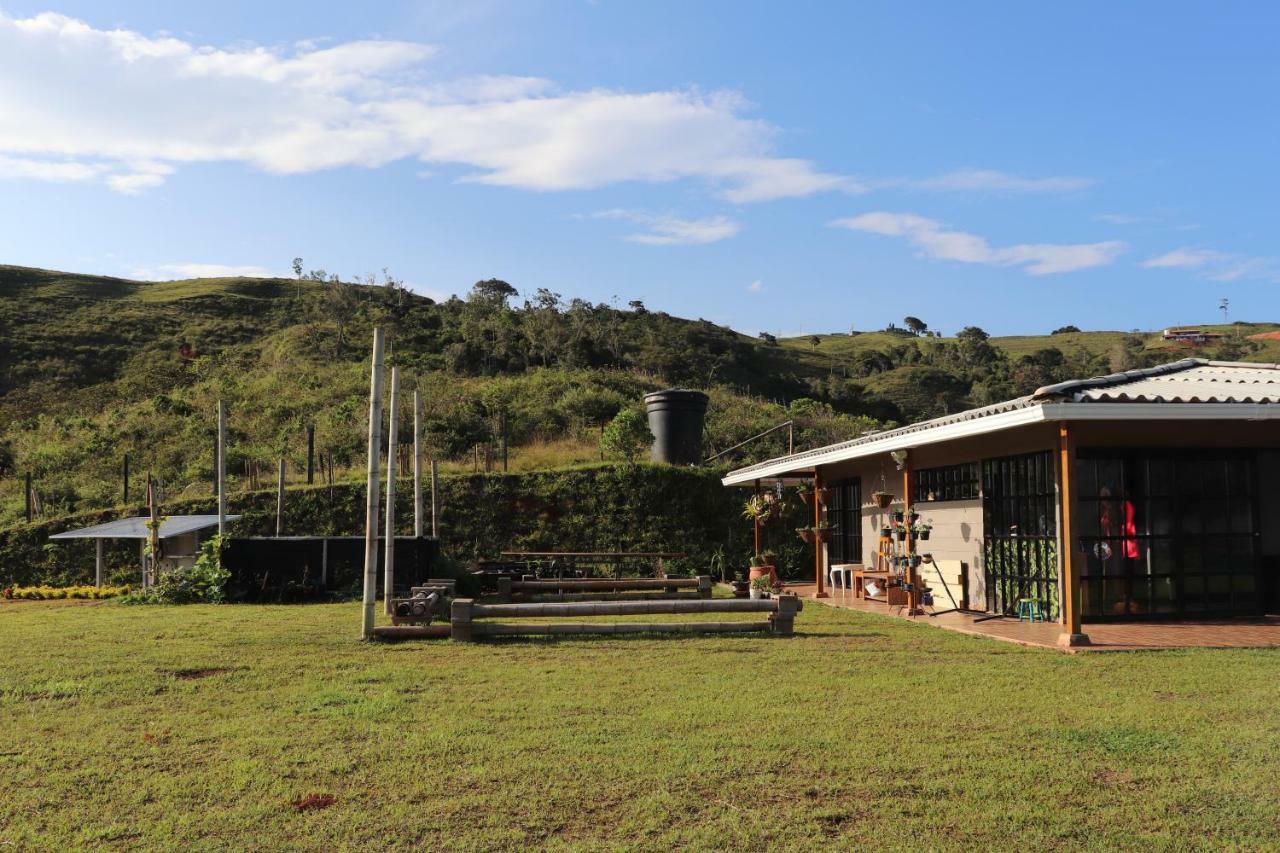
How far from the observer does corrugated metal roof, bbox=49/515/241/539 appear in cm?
1664

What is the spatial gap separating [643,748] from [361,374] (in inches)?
1298

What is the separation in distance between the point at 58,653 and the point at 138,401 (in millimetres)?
31037

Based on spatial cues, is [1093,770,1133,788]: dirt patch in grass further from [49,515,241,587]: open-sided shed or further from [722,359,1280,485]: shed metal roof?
[49,515,241,587]: open-sided shed

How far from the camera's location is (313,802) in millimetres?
4520

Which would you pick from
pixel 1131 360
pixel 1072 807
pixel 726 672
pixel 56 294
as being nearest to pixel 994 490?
pixel 726 672

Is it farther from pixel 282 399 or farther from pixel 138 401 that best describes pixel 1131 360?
pixel 138 401

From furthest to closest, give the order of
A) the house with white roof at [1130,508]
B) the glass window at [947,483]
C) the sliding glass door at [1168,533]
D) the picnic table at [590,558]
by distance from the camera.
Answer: the picnic table at [590,558]
the glass window at [947,483]
the sliding glass door at [1168,533]
the house with white roof at [1130,508]

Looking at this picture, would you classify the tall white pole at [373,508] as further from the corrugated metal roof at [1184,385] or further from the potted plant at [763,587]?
the corrugated metal roof at [1184,385]

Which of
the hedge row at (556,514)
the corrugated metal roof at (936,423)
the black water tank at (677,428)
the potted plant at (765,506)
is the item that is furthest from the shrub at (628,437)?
the potted plant at (765,506)

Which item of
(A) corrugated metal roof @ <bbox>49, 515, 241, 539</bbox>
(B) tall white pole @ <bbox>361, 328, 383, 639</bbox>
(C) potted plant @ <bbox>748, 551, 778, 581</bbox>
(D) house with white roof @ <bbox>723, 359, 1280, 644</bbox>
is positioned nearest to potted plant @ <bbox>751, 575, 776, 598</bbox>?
(C) potted plant @ <bbox>748, 551, 778, 581</bbox>

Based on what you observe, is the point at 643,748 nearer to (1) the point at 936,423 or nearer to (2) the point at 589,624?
(2) the point at 589,624

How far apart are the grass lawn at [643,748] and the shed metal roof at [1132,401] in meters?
2.13

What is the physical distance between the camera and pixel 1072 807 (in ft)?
14.5

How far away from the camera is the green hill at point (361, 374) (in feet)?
91.2
